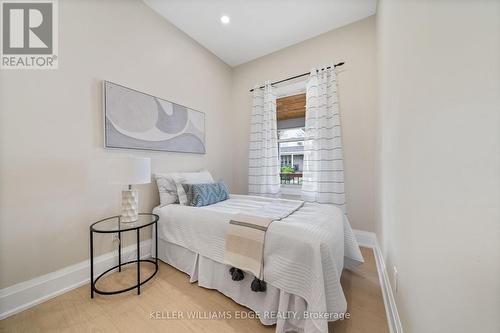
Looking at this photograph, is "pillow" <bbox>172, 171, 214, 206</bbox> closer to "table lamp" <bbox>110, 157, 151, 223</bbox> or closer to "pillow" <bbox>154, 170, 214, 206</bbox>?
"pillow" <bbox>154, 170, 214, 206</bbox>

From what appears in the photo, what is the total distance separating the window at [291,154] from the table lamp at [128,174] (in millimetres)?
2266

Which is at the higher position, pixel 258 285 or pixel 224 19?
pixel 224 19

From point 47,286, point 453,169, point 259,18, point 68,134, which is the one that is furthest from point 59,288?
point 259,18


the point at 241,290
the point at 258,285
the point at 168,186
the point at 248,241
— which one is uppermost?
the point at 168,186

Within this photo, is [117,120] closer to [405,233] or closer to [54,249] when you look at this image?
[54,249]

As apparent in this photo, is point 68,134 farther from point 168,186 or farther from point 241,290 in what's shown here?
point 241,290

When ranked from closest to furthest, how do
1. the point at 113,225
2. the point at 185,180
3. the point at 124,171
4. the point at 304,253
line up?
the point at 304,253 < the point at 124,171 < the point at 113,225 < the point at 185,180

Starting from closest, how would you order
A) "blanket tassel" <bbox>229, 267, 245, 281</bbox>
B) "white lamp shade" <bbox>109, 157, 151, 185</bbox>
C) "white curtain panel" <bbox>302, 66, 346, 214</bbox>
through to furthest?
1. "blanket tassel" <bbox>229, 267, 245, 281</bbox>
2. "white lamp shade" <bbox>109, 157, 151, 185</bbox>
3. "white curtain panel" <bbox>302, 66, 346, 214</bbox>

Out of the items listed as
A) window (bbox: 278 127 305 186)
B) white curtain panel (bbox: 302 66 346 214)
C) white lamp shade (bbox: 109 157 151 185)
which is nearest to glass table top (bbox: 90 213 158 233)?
white lamp shade (bbox: 109 157 151 185)

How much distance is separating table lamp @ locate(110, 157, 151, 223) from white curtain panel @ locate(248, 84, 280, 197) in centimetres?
186

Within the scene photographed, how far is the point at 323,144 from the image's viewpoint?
2645 mm

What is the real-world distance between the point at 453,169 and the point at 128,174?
1924mm

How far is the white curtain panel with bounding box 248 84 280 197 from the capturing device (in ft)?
10.2

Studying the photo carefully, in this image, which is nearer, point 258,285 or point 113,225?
point 258,285
